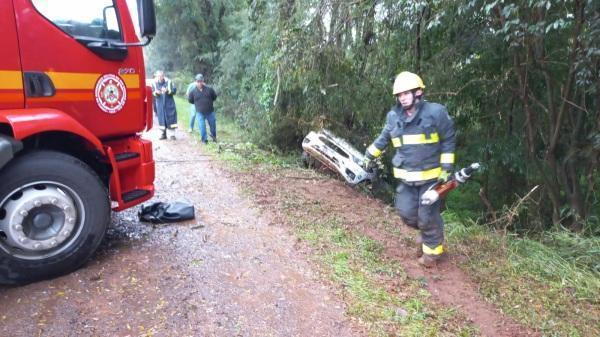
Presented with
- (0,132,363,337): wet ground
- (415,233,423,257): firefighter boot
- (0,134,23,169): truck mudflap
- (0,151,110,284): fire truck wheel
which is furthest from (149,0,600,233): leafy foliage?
(0,134,23,169): truck mudflap

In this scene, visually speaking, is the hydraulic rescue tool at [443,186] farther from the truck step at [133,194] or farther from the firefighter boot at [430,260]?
the truck step at [133,194]

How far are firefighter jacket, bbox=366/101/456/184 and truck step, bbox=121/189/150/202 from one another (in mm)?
2383

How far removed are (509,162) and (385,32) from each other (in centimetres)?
286

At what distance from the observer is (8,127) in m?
3.34

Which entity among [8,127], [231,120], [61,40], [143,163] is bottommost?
[231,120]

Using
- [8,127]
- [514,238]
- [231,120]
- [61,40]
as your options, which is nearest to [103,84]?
[61,40]

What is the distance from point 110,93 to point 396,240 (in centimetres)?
319

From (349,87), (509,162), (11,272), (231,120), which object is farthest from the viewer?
(231,120)

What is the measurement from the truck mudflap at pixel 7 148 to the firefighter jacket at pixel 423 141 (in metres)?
3.03

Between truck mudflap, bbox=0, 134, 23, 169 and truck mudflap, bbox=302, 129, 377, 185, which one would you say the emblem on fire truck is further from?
truck mudflap, bbox=302, 129, 377, 185

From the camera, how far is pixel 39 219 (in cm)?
345

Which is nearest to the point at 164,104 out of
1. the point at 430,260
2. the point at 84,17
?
the point at 84,17

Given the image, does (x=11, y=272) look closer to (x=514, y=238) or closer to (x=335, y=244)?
(x=335, y=244)

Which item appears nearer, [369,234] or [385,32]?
[369,234]
